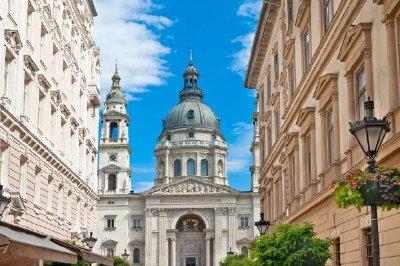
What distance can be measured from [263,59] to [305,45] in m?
15.3

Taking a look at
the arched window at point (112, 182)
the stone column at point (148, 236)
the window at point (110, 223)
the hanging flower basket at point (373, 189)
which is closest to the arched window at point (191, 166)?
the arched window at point (112, 182)

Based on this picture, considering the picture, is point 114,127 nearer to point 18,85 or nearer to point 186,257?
point 186,257

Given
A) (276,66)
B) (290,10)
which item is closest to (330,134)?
(290,10)

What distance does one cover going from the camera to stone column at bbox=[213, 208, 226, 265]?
345 ft

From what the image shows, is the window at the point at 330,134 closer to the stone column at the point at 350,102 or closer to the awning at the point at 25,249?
the stone column at the point at 350,102

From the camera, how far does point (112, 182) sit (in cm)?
10994

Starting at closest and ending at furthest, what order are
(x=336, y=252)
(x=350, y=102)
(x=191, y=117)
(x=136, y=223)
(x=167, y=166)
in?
(x=350, y=102), (x=336, y=252), (x=136, y=223), (x=167, y=166), (x=191, y=117)

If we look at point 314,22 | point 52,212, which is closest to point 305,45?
point 314,22

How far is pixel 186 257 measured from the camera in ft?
367

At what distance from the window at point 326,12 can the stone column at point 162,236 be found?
86.9 metres

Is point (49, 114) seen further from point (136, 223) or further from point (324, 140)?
point (136, 223)

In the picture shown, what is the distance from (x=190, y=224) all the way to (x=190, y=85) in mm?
33071

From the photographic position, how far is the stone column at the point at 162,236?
4144 inches

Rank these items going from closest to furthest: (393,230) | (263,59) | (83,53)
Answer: (393,230) < (263,59) < (83,53)
